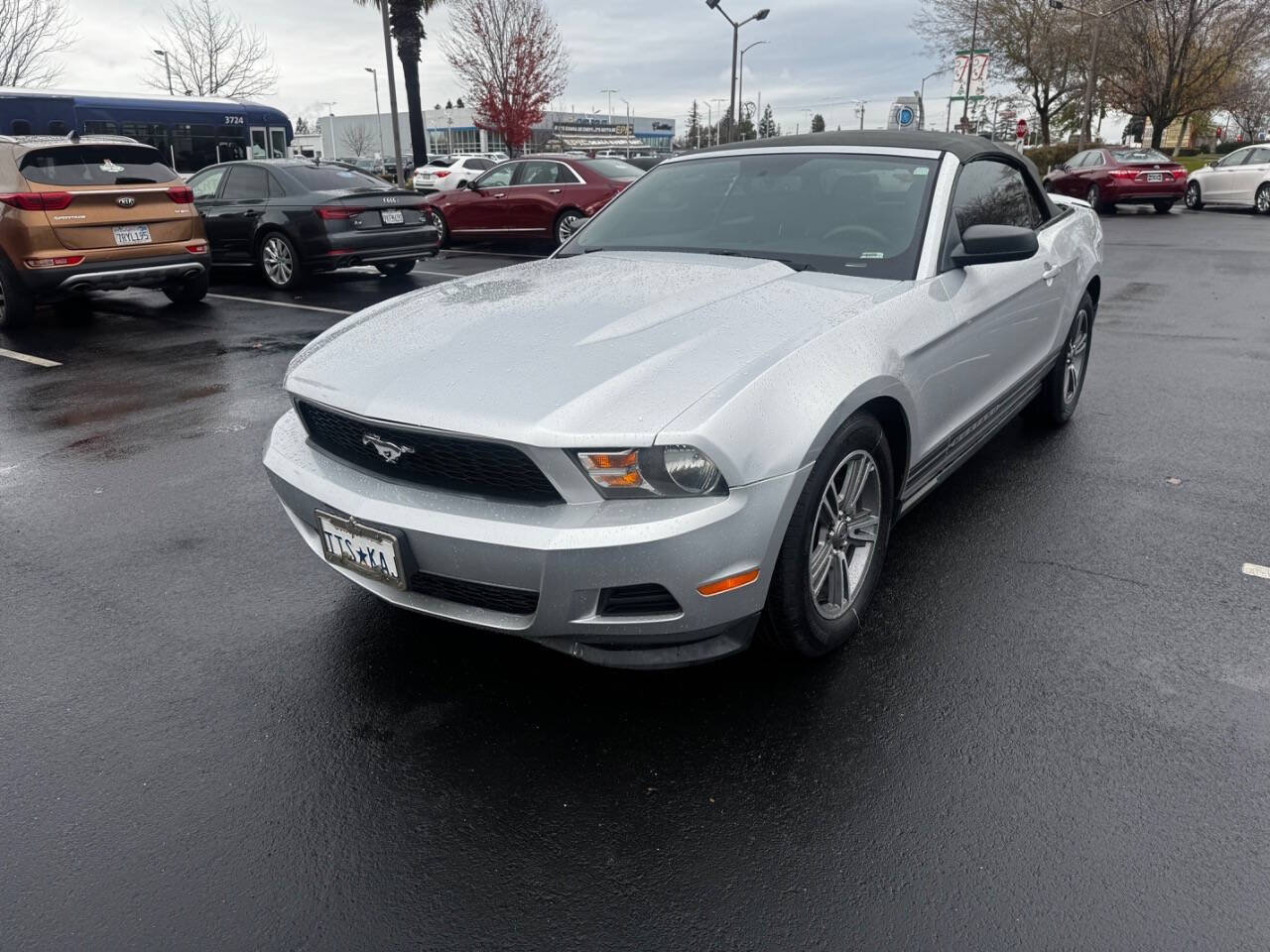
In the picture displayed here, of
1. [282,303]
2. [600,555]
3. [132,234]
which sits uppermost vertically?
[132,234]

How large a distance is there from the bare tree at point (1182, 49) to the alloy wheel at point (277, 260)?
37.3m

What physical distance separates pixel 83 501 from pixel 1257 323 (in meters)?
9.16

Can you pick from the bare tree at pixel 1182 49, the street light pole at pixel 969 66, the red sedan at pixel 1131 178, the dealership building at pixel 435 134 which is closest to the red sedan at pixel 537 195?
the red sedan at pixel 1131 178

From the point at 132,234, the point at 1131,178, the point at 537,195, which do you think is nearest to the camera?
the point at 132,234

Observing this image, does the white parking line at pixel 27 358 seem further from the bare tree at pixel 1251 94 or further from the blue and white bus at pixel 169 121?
the bare tree at pixel 1251 94

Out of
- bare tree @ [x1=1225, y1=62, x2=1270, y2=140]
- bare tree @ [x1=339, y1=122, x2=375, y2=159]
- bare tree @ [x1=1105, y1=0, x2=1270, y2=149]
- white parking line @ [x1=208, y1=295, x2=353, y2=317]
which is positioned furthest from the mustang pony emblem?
bare tree @ [x1=339, y1=122, x2=375, y2=159]

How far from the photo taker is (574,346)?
2803 mm

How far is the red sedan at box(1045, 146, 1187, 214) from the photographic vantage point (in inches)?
862

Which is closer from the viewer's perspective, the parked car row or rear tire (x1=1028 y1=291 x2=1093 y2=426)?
rear tire (x1=1028 y1=291 x2=1093 y2=426)

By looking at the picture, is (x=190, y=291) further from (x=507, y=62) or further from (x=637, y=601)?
(x=507, y=62)

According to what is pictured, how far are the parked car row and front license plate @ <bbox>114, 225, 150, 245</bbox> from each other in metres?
19.3

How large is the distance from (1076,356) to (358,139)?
10575 cm

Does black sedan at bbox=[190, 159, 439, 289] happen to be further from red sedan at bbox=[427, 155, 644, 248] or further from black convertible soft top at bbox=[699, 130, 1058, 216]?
black convertible soft top at bbox=[699, 130, 1058, 216]

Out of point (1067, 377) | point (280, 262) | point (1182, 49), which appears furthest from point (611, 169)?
point (1182, 49)
